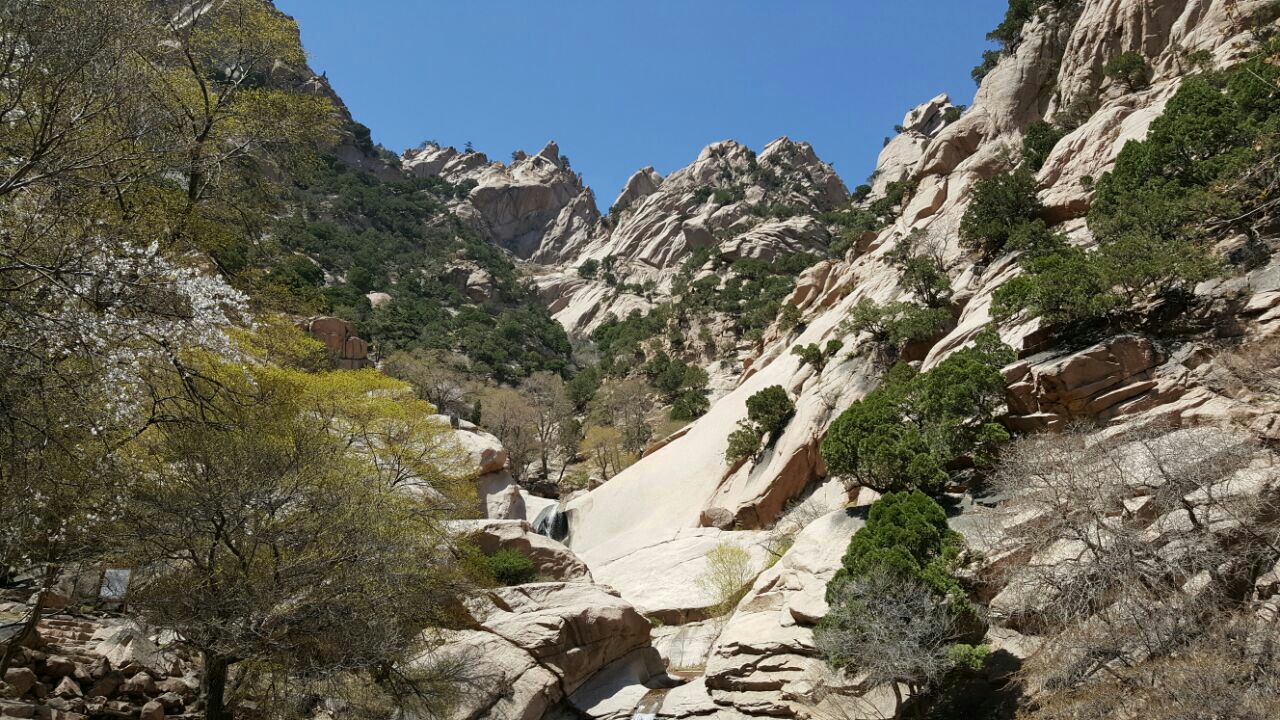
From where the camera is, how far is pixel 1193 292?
60.8ft

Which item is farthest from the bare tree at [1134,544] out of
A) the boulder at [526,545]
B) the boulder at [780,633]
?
the boulder at [526,545]

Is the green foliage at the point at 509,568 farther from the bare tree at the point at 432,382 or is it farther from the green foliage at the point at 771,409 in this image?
the bare tree at the point at 432,382

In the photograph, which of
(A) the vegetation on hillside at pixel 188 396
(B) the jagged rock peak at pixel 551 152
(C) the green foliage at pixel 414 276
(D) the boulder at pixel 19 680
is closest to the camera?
(A) the vegetation on hillside at pixel 188 396

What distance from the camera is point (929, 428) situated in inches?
786

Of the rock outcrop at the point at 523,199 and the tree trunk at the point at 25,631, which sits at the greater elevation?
the rock outcrop at the point at 523,199

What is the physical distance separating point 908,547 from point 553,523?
22698mm

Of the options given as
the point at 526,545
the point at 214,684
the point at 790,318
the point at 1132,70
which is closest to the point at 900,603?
the point at 526,545

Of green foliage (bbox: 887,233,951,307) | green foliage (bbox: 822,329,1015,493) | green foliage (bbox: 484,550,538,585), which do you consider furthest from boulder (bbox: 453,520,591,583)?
green foliage (bbox: 887,233,951,307)

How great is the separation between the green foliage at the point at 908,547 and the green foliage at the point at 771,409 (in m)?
13.6

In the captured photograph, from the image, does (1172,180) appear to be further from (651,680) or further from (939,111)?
(939,111)

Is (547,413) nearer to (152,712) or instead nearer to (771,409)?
(771,409)

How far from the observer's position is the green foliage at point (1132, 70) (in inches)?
1355

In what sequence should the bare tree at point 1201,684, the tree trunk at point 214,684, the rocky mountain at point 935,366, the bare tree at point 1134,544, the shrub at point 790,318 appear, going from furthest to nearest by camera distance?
the shrub at point 790,318 < the rocky mountain at point 935,366 < the tree trunk at point 214,684 < the bare tree at point 1134,544 < the bare tree at point 1201,684

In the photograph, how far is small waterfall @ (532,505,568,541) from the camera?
3500cm
